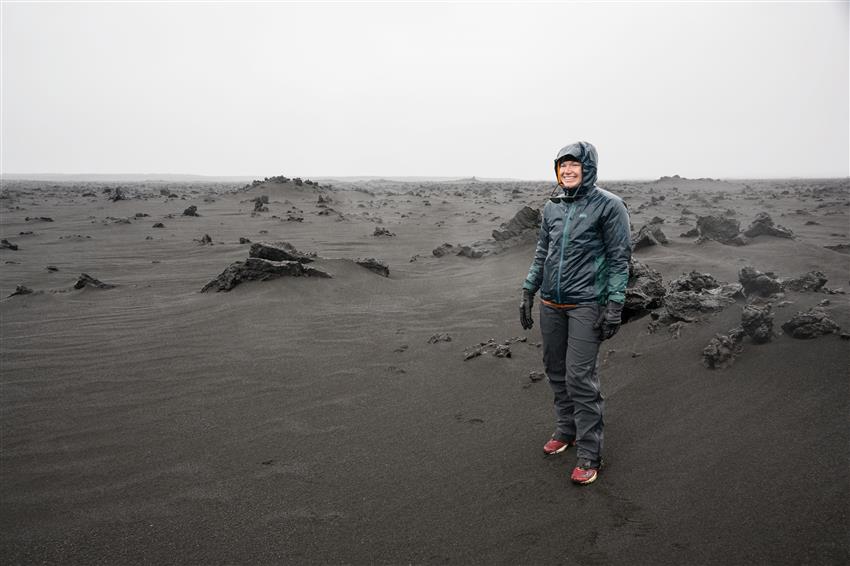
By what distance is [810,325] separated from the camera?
4465 millimetres

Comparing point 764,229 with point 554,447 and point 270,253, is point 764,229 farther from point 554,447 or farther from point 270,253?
point 270,253

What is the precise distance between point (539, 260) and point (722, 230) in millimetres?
9458

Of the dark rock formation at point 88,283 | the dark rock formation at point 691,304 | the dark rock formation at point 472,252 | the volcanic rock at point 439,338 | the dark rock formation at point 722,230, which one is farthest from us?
the dark rock formation at point 472,252

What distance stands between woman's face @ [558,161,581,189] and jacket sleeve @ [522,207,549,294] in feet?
1.09

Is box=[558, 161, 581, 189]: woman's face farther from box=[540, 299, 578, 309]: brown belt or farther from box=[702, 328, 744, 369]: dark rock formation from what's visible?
box=[702, 328, 744, 369]: dark rock formation

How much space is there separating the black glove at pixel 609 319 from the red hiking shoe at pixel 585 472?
89cm

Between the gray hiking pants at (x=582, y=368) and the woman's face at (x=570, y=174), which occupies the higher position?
the woman's face at (x=570, y=174)

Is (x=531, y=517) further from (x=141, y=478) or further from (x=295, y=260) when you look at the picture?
(x=295, y=260)

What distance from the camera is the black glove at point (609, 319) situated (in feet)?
10.8

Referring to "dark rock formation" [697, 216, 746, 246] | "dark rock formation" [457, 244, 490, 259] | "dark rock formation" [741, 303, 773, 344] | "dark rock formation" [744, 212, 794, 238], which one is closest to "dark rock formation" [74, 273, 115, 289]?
"dark rock formation" [457, 244, 490, 259]

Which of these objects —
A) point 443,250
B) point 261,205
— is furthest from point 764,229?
point 261,205

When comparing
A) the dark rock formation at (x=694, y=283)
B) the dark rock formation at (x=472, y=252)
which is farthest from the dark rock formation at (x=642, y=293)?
the dark rock formation at (x=472, y=252)

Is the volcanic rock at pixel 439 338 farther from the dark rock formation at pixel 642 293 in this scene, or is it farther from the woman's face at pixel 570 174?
the woman's face at pixel 570 174

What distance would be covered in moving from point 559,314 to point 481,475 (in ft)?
4.31
